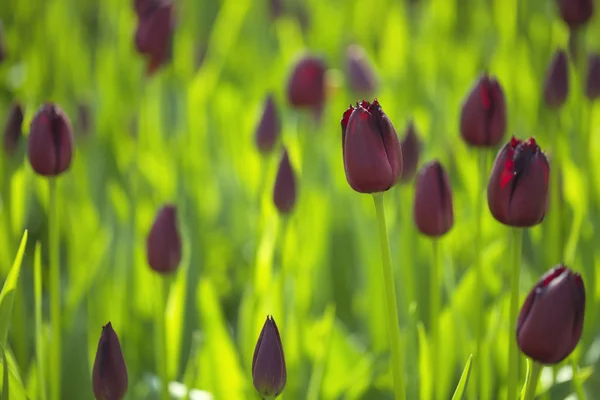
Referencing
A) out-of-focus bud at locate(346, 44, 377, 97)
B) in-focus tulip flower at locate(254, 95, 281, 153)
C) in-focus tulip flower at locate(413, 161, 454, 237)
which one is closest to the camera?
in-focus tulip flower at locate(413, 161, 454, 237)

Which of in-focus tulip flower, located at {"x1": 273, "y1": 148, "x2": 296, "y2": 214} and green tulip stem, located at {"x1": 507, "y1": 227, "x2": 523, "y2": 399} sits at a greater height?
in-focus tulip flower, located at {"x1": 273, "y1": 148, "x2": 296, "y2": 214}

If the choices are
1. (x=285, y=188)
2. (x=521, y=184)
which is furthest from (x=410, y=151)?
(x=521, y=184)

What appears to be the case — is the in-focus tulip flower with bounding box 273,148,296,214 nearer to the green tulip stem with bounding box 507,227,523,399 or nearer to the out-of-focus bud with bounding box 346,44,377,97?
the green tulip stem with bounding box 507,227,523,399

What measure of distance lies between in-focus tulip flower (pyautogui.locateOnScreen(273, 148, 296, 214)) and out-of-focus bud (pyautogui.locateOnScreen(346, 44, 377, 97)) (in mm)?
609

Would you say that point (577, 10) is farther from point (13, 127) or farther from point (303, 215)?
point (13, 127)

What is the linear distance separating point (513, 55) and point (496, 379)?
639 millimetres

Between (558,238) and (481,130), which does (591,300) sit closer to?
(558,238)

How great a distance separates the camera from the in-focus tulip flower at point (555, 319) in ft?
1.92

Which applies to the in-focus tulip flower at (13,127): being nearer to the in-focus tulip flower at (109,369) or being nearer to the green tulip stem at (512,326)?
the in-focus tulip flower at (109,369)

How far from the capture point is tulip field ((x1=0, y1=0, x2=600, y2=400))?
0.71m

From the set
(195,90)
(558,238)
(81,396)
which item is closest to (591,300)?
(558,238)

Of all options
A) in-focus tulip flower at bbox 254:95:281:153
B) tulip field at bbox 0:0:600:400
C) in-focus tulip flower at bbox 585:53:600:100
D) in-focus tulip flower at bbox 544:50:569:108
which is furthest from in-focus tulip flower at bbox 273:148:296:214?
in-focus tulip flower at bbox 585:53:600:100

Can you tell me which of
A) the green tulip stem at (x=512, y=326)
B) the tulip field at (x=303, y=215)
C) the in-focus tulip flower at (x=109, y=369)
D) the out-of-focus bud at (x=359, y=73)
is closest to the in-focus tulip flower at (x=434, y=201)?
the tulip field at (x=303, y=215)

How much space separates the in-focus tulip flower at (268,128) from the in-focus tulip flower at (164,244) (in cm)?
40
